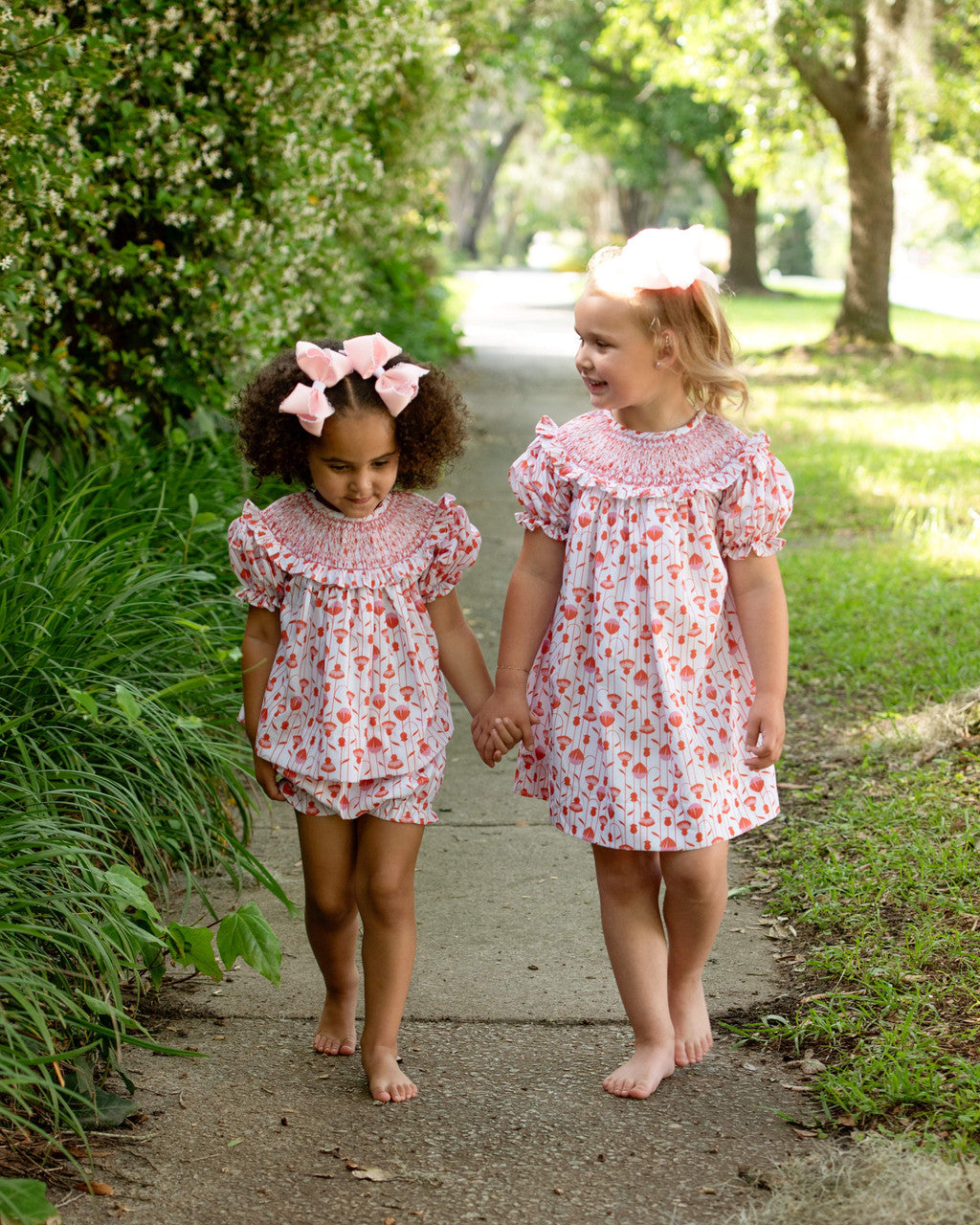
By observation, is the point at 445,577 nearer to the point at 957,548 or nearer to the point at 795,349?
the point at 957,548

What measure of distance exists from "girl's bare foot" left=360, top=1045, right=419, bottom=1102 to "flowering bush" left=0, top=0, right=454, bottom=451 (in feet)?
6.05

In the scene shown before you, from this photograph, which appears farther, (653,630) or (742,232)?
(742,232)

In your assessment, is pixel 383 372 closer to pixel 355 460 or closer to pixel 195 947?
pixel 355 460

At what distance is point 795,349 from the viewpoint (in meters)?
15.3

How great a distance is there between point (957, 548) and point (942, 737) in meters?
2.56

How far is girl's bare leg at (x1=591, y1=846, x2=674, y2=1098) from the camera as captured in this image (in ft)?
8.31

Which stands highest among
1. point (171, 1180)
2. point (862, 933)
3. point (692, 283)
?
point (692, 283)

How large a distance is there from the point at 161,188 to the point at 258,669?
8.74ft

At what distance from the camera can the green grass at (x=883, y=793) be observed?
98.8 inches

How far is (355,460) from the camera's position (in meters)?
2.49

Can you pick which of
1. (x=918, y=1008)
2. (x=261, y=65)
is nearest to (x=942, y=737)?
(x=918, y=1008)

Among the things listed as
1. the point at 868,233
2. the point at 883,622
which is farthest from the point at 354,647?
the point at 868,233

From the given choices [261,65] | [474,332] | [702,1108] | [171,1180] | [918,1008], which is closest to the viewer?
[171,1180]

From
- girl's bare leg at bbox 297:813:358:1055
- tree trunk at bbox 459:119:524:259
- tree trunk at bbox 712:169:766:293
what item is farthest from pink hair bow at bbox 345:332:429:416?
tree trunk at bbox 459:119:524:259
